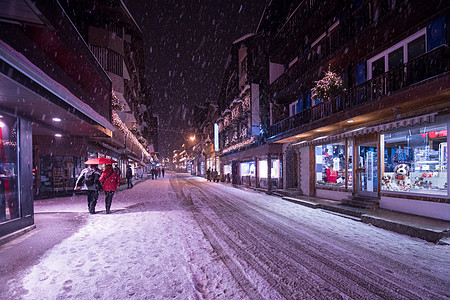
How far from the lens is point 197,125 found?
207 feet

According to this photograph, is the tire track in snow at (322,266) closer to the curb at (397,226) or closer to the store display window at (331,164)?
the curb at (397,226)

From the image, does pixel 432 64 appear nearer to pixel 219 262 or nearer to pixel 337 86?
pixel 337 86

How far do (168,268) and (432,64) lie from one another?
897 cm

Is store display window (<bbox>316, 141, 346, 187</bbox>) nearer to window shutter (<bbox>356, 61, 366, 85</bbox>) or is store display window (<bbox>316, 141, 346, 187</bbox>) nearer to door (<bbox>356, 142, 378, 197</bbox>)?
door (<bbox>356, 142, 378, 197</bbox>)

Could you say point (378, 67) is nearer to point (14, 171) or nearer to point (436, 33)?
point (436, 33)

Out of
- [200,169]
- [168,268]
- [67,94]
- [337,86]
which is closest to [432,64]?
[337,86]

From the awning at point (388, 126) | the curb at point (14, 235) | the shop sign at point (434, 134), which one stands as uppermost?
the awning at point (388, 126)

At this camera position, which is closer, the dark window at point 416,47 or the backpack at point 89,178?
the dark window at point 416,47

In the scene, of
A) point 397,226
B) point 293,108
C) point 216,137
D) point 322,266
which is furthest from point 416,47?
point 216,137

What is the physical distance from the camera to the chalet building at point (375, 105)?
6902mm

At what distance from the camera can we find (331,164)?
12.1m

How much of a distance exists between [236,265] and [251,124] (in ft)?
56.3

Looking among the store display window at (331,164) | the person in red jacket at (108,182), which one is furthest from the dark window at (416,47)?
the person in red jacket at (108,182)

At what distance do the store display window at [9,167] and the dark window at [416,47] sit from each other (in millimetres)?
13639
